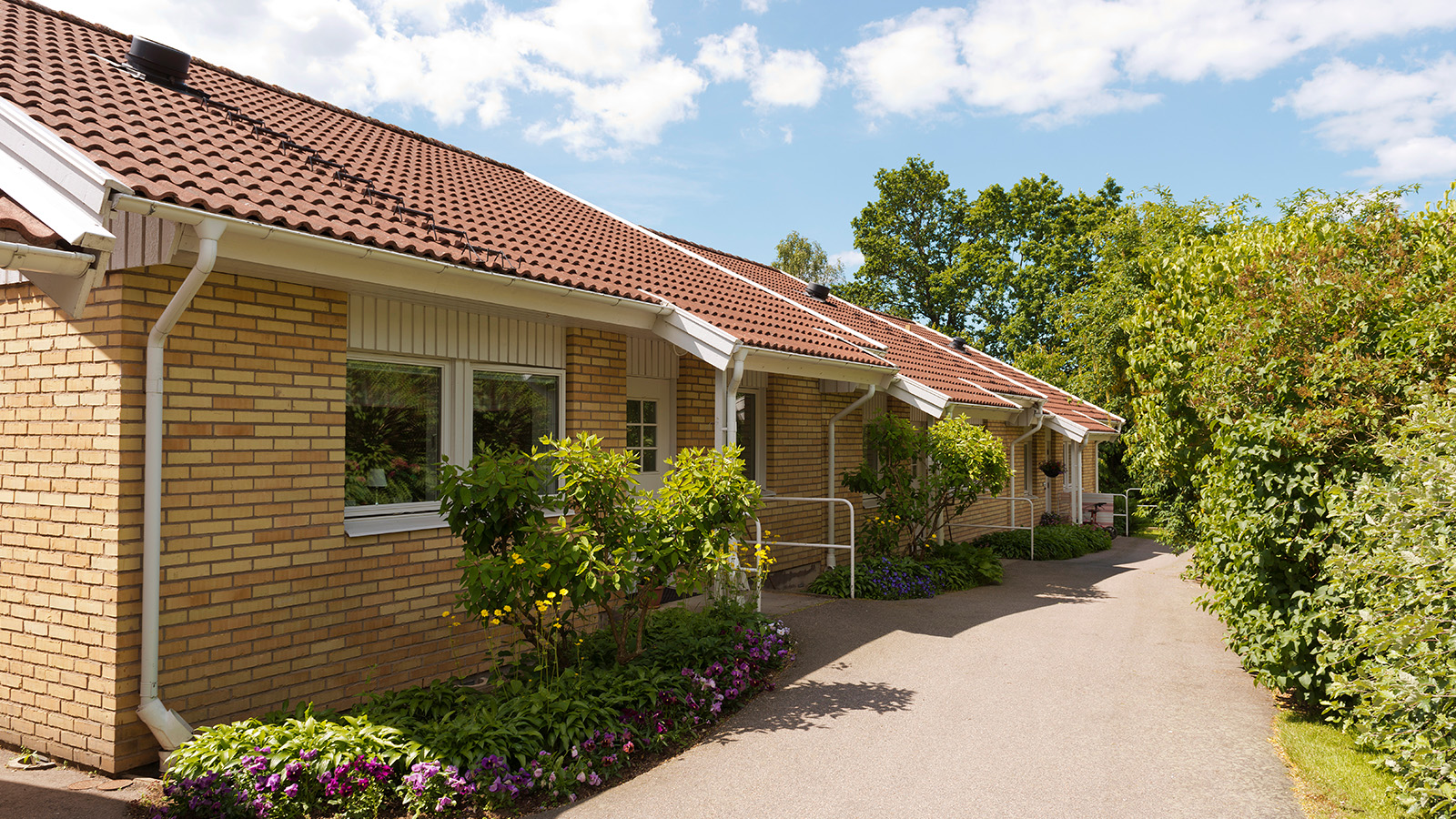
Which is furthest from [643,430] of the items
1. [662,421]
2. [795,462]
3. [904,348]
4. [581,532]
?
[904,348]

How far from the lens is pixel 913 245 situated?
40250mm

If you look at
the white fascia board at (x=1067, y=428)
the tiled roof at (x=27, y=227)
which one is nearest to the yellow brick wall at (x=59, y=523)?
→ the tiled roof at (x=27, y=227)

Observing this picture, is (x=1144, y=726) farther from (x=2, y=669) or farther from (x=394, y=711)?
(x=2, y=669)

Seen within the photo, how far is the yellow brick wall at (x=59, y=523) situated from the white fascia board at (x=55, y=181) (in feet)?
1.54

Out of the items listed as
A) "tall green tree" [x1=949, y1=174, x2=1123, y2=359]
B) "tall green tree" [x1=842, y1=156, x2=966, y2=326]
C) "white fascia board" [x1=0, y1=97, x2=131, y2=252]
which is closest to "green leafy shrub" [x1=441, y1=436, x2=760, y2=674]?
"white fascia board" [x1=0, y1=97, x2=131, y2=252]

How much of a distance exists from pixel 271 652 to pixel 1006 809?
14.2 feet

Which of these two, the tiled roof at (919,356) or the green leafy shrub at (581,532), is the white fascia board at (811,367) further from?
the tiled roof at (919,356)

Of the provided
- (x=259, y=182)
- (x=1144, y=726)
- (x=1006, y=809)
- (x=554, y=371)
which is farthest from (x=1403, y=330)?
(x=259, y=182)

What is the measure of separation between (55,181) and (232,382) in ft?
4.41

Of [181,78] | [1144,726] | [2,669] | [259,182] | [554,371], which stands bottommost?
[1144,726]

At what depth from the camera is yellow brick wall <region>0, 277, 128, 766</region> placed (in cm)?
471

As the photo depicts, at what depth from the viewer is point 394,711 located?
205 inches

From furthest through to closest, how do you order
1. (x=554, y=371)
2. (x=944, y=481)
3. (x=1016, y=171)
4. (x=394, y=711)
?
(x=1016, y=171) → (x=944, y=481) → (x=554, y=371) → (x=394, y=711)

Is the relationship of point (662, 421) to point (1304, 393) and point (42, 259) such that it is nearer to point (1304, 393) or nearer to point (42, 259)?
point (1304, 393)
